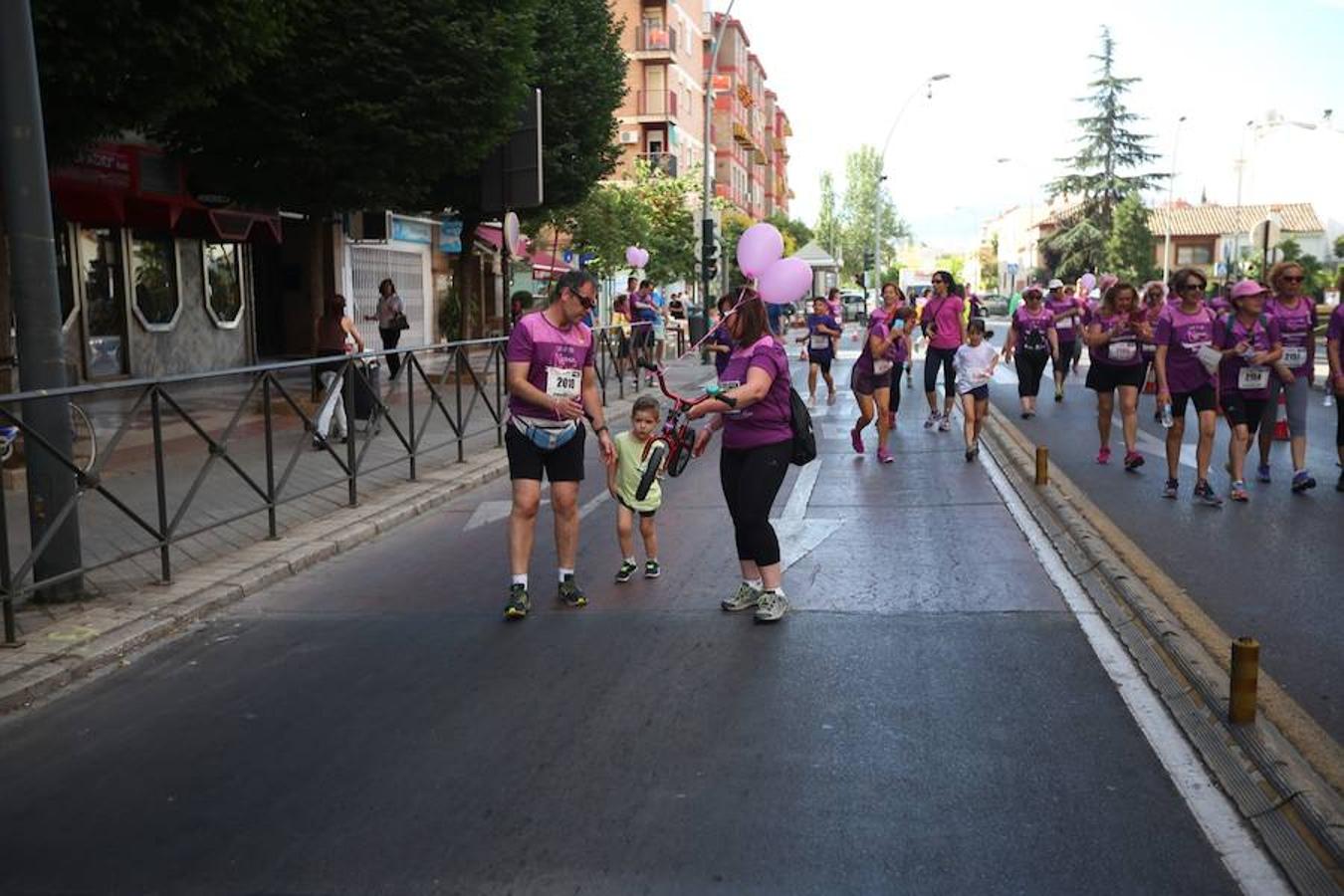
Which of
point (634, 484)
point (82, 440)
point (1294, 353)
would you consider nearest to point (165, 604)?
point (82, 440)

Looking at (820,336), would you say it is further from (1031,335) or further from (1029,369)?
(1031,335)

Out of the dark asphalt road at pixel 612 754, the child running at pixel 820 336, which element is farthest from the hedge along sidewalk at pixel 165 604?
the child running at pixel 820 336

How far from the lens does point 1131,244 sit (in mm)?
68625

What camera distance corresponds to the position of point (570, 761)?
4.36 meters

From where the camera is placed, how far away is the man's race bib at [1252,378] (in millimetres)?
9414

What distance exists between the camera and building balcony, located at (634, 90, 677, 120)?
5731cm

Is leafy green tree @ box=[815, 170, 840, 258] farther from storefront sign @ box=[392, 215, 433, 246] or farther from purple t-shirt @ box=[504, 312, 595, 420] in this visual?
purple t-shirt @ box=[504, 312, 595, 420]

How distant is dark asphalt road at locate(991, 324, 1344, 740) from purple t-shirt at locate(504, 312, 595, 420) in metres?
3.37

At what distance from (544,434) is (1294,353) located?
6.29 m

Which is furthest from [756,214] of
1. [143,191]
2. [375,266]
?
[143,191]

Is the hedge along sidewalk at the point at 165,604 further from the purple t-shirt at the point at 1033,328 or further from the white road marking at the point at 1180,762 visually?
the purple t-shirt at the point at 1033,328

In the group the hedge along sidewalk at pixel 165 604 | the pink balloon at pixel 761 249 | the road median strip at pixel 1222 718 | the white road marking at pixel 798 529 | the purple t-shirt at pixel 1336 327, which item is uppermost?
the pink balloon at pixel 761 249

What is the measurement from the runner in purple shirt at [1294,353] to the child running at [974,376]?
105 inches

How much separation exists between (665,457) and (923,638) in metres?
1.72
